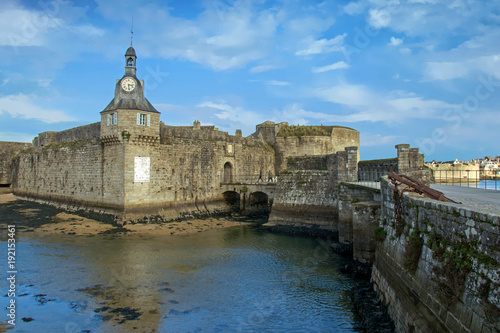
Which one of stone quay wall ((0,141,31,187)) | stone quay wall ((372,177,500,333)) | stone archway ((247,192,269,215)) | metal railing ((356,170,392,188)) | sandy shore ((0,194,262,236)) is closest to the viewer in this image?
stone quay wall ((372,177,500,333))

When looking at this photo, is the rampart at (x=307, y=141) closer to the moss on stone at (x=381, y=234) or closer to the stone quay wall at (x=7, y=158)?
the moss on stone at (x=381, y=234)

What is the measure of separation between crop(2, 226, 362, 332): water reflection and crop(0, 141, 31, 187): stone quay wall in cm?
2344

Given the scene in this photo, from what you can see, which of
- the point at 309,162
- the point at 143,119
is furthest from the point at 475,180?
the point at 143,119

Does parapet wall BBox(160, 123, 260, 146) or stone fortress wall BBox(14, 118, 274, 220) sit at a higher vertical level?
parapet wall BBox(160, 123, 260, 146)

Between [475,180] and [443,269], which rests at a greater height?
[475,180]

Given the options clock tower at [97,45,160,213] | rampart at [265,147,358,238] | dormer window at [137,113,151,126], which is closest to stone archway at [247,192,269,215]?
rampart at [265,147,358,238]

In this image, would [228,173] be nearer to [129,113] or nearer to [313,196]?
[129,113]

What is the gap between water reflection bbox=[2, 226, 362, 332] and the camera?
8430 mm

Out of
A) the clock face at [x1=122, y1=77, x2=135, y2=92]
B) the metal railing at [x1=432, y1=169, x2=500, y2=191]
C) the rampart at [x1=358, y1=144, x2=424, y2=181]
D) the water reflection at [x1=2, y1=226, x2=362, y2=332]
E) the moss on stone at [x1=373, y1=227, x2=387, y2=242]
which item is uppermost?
the clock face at [x1=122, y1=77, x2=135, y2=92]

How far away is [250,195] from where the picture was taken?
83.5ft

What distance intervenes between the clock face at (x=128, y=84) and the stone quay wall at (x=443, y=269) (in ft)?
59.4

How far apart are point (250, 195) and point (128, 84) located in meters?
11.2

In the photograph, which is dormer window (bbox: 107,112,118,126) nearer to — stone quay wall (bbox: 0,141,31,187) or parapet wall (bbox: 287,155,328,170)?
parapet wall (bbox: 287,155,328,170)

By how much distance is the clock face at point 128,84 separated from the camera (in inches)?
832
